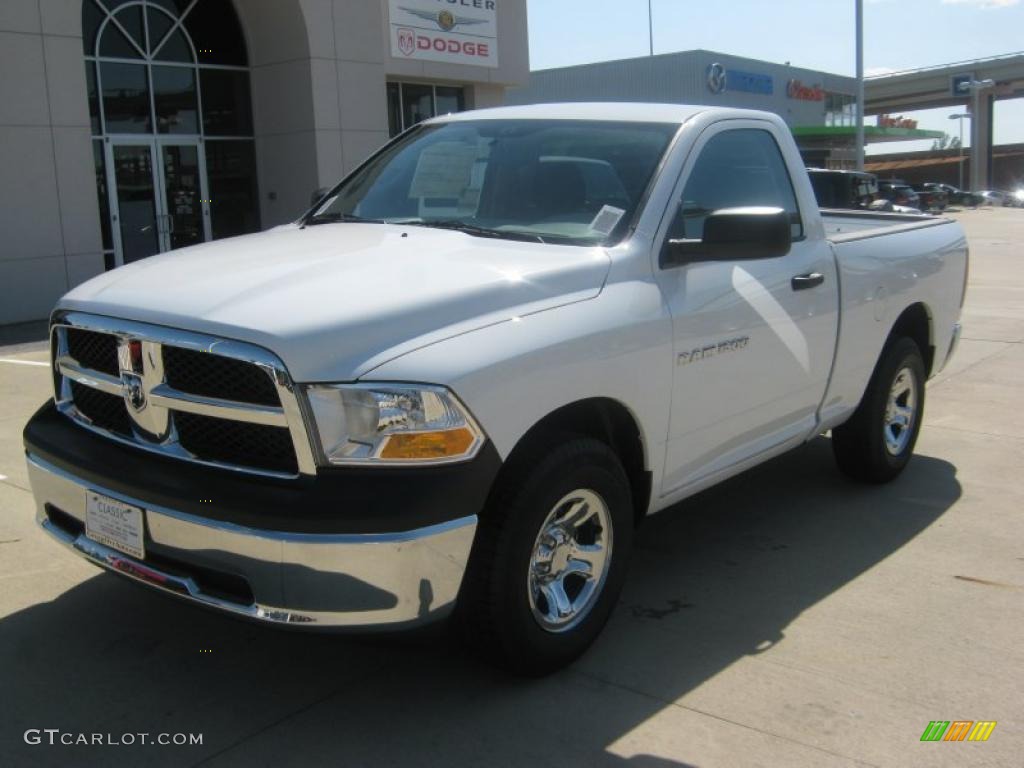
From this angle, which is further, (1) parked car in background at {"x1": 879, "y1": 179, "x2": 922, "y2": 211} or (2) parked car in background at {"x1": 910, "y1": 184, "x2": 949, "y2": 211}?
(2) parked car in background at {"x1": 910, "y1": 184, "x2": 949, "y2": 211}

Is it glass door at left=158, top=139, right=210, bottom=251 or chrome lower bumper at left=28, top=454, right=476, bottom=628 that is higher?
glass door at left=158, top=139, right=210, bottom=251

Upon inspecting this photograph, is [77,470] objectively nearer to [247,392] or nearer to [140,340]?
[140,340]

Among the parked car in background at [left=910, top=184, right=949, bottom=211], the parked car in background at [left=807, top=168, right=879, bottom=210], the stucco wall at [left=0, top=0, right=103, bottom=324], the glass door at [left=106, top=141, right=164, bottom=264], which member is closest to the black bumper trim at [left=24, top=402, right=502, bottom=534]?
the parked car in background at [left=807, top=168, right=879, bottom=210]

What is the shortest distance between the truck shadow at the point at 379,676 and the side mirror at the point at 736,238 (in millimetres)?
1421

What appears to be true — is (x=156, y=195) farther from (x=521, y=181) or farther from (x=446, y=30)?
(x=521, y=181)

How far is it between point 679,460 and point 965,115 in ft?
255

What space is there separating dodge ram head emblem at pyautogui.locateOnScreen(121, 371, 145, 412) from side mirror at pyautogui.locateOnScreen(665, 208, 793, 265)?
1.92 metres

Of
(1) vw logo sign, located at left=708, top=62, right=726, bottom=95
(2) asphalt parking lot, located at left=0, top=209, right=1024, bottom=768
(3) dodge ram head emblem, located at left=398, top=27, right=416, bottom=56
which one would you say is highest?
(1) vw logo sign, located at left=708, top=62, right=726, bottom=95

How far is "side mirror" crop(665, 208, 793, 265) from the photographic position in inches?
153

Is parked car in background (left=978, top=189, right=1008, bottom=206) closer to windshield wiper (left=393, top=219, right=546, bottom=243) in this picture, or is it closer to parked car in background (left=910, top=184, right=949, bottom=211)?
parked car in background (left=910, top=184, right=949, bottom=211)

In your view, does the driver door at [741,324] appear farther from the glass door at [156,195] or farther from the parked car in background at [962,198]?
the parked car in background at [962,198]

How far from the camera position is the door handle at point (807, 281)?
466 cm

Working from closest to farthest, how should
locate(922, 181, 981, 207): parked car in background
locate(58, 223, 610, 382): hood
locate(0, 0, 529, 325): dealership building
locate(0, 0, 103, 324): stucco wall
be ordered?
1. locate(58, 223, 610, 382): hood
2. locate(0, 0, 103, 324): stucco wall
3. locate(0, 0, 529, 325): dealership building
4. locate(922, 181, 981, 207): parked car in background

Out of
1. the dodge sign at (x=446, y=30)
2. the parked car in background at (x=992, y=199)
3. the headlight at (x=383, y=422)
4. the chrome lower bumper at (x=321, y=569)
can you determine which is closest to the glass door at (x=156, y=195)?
the dodge sign at (x=446, y=30)
